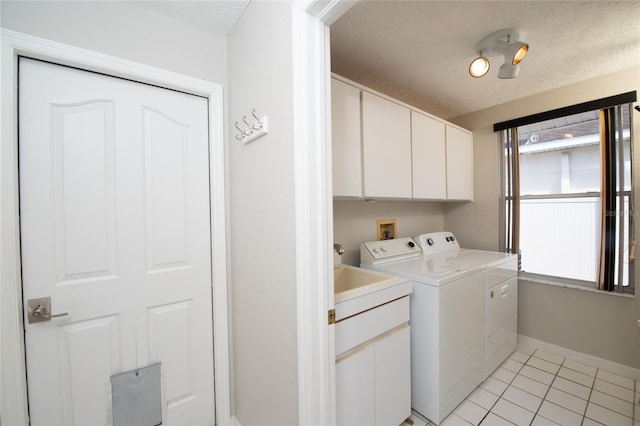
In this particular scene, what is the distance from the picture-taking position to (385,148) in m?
1.81

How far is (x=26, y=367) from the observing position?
1.07m

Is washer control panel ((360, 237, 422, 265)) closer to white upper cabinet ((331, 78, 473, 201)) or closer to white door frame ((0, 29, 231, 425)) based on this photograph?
white upper cabinet ((331, 78, 473, 201))

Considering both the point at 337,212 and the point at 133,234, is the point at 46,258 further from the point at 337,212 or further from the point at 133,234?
the point at 337,212

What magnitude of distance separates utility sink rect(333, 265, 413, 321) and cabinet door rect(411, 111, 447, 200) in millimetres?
863

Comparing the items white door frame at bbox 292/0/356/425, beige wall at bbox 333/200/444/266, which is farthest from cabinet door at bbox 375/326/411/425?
beige wall at bbox 333/200/444/266

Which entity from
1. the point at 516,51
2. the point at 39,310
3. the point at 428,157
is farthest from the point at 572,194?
the point at 39,310

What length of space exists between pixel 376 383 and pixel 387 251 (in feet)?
3.23

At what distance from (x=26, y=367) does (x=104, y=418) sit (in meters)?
0.43

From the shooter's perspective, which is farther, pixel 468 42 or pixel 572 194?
pixel 572 194

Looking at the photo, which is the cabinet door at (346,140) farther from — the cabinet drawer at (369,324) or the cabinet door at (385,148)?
the cabinet drawer at (369,324)

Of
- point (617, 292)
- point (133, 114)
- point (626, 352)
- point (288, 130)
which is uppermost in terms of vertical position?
point (133, 114)

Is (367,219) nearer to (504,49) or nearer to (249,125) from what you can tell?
(249,125)

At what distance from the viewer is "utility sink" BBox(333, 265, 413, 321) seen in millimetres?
1183

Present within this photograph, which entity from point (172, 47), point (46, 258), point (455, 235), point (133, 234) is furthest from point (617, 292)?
point (46, 258)
